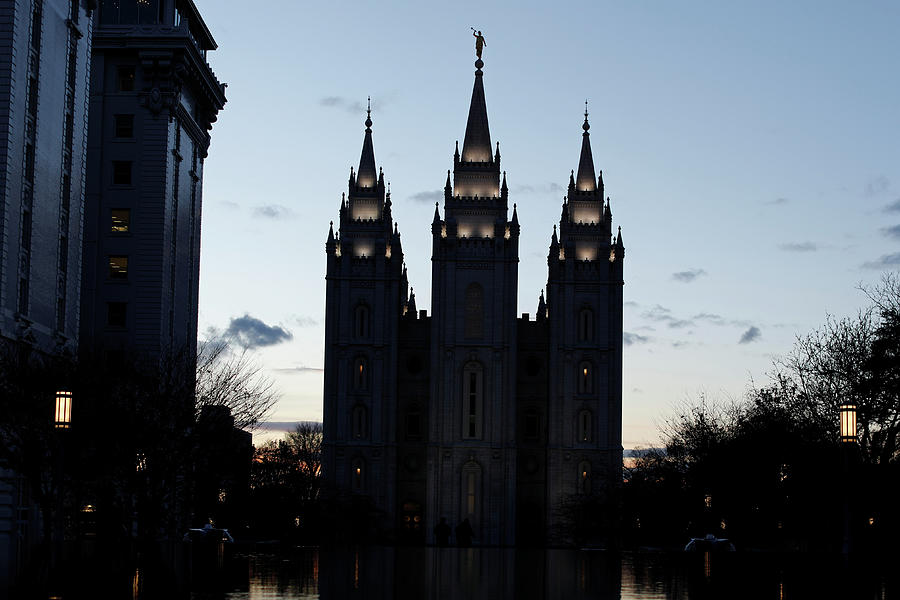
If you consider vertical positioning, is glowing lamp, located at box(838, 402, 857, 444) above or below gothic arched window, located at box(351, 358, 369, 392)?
below

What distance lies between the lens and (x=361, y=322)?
10988 cm

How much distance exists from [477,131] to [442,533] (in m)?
34.3

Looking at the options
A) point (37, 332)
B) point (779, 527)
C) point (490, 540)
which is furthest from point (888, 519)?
point (490, 540)

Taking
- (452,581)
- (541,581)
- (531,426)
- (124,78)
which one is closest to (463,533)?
(531,426)

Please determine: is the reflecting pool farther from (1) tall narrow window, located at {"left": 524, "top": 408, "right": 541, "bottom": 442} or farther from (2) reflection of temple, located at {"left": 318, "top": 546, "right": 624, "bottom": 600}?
(1) tall narrow window, located at {"left": 524, "top": 408, "right": 541, "bottom": 442}

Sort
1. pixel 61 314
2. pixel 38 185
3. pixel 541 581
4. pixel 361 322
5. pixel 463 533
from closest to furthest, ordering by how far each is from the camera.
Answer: pixel 541 581 → pixel 38 185 → pixel 61 314 → pixel 463 533 → pixel 361 322

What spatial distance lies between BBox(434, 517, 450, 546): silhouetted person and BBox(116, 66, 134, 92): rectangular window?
4341 centimetres

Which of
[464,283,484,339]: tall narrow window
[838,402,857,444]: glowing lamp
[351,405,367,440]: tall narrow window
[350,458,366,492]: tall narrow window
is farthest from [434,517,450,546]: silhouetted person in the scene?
→ [838,402,857,444]: glowing lamp

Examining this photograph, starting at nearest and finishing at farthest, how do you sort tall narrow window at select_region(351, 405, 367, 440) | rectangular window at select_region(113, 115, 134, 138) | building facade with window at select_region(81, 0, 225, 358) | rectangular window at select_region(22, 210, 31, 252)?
rectangular window at select_region(22, 210, 31, 252) → building facade with window at select_region(81, 0, 225, 358) → rectangular window at select_region(113, 115, 134, 138) → tall narrow window at select_region(351, 405, 367, 440)

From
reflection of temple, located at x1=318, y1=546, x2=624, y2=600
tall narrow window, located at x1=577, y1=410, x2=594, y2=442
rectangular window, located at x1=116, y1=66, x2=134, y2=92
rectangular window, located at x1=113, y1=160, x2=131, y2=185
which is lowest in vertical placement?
reflection of temple, located at x1=318, y1=546, x2=624, y2=600

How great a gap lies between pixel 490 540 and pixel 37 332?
6467 centimetres

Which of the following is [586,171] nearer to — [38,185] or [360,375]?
[360,375]

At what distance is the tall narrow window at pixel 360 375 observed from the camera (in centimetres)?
10938

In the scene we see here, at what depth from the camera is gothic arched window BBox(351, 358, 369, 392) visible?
109 metres
